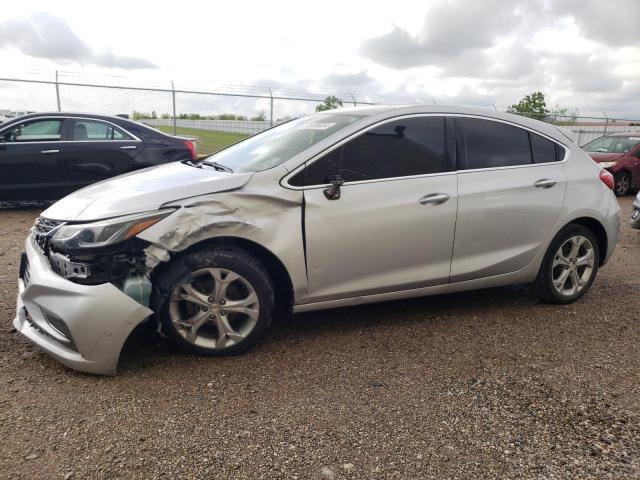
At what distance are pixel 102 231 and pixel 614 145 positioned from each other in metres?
12.5

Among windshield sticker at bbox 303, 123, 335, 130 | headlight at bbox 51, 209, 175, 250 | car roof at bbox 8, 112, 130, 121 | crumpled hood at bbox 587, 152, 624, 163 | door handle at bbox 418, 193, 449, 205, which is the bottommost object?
headlight at bbox 51, 209, 175, 250

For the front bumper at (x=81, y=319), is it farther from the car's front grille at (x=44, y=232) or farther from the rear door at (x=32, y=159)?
the rear door at (x=32, y=159)

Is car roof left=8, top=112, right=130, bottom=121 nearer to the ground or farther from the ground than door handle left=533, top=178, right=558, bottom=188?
farther from the ground

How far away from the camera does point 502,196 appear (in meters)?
3.83

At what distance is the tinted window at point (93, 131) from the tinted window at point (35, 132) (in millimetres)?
231

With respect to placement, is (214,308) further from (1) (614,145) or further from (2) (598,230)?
(1) (614,145)

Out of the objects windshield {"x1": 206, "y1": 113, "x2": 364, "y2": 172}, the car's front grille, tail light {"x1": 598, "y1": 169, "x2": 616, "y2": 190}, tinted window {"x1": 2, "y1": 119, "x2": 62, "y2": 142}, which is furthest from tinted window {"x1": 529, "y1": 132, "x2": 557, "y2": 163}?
tinted window {"x1": 2, "y1": 119, "x2": 62, "y2": 142}

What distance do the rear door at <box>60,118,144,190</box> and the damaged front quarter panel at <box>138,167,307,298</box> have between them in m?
5.10

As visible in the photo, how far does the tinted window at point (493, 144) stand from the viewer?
3.87m

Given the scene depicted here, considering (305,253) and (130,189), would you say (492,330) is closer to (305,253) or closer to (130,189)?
(305,253)

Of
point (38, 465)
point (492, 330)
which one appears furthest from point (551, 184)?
point (38, 465)

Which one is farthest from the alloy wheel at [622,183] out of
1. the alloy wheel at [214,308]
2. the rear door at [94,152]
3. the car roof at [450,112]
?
the alloy wheel at [214,308]

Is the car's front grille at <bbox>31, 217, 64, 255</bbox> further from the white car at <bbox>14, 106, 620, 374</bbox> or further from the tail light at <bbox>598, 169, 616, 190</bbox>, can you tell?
the tail light at <bbox>598, 169, 616, 190</bbox>

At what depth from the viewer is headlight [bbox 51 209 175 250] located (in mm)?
2848
